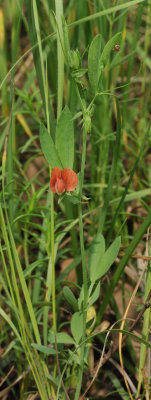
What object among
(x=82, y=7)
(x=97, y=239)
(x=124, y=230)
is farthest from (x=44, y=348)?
(x=82, y=7)

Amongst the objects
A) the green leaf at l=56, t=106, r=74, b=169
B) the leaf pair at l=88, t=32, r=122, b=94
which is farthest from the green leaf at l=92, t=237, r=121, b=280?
the leaf pair at l=88, t=32, r=122, b=94

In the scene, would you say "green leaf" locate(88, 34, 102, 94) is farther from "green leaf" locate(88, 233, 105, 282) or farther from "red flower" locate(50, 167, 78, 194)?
"green leaf" locate(88, 233, 105, 282)

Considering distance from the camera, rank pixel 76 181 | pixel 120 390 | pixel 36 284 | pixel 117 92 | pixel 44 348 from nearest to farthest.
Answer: pixel 76 181, pixel 44 348, pixel 120 390, pixel 36 284, pixel 117 92

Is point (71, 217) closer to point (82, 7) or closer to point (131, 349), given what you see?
point (131, 349)

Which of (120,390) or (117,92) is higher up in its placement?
(117,92)

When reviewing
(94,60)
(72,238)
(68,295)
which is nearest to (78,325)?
(68,295)

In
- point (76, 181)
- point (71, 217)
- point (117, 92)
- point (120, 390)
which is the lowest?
point (120, 390)
